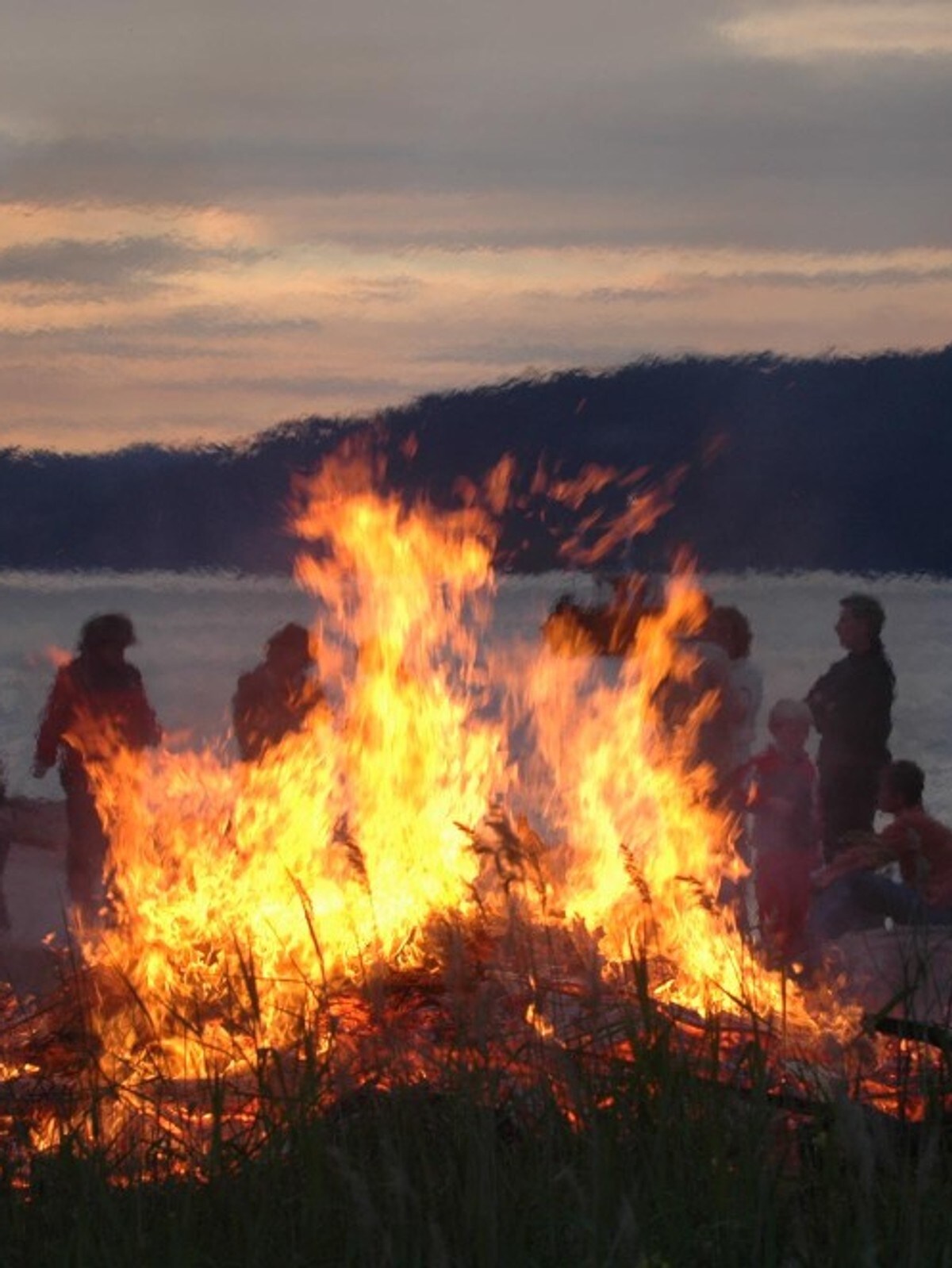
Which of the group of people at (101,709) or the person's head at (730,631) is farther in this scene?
the person's head at (730,631)

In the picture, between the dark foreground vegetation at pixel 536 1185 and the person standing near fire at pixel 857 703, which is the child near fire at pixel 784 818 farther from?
the dark foreground vegetation at pixel 536 1185

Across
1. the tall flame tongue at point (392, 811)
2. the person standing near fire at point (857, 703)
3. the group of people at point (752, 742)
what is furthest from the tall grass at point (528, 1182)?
the person standing near fire at point (857, 703)

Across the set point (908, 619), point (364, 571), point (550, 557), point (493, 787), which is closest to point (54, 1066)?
point (493, 787)

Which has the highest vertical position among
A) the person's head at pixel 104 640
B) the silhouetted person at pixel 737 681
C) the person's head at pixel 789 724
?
the person's head at pixel 104 640

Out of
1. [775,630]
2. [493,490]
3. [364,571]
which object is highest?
[775,630]

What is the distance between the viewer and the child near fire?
11.0m

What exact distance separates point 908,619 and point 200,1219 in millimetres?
85880

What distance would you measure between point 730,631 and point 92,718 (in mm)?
3138

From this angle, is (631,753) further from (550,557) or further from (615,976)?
(550,557)

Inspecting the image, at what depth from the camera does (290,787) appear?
9586mm

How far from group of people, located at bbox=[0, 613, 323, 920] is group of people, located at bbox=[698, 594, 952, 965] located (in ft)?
6.50

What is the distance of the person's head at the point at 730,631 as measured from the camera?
1169 cm

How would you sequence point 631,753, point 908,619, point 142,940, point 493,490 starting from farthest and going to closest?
point 908,619, point 493,490, point 631,753, point 142,940

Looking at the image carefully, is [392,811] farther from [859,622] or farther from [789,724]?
[859,622]
